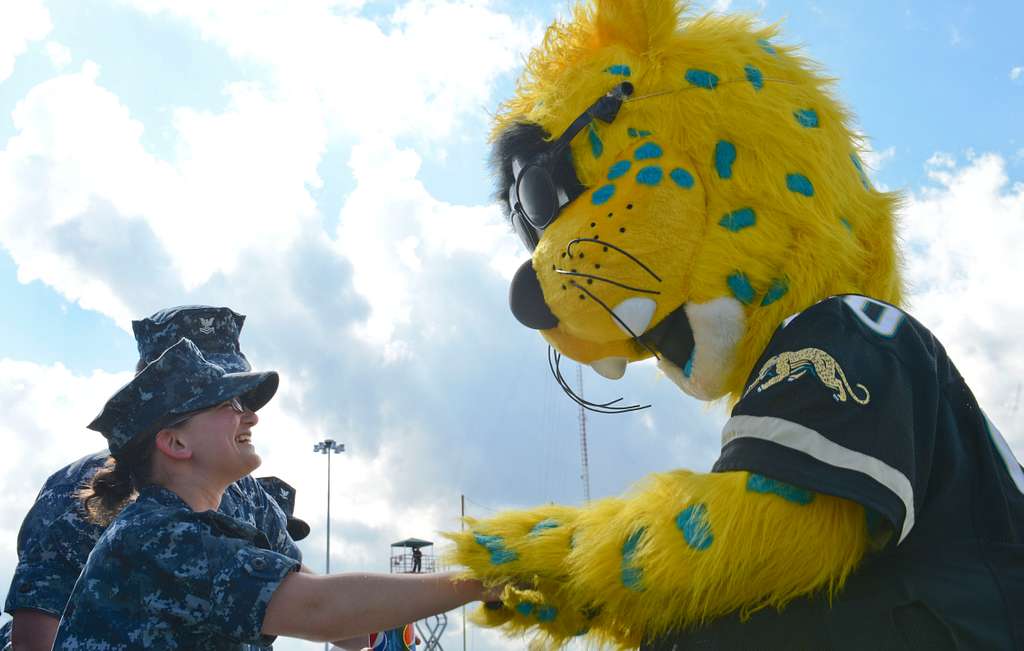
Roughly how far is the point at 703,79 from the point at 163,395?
1.90m

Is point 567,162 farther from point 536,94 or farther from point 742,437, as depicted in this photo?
point 742,437

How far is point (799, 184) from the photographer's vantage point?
2576 millimetres

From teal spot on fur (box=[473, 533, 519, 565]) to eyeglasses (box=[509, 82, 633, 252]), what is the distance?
102 cm

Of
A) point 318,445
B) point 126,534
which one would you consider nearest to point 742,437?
point 126,534

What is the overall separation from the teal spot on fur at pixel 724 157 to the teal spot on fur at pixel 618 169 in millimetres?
247

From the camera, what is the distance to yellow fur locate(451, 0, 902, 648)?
2.08 metres

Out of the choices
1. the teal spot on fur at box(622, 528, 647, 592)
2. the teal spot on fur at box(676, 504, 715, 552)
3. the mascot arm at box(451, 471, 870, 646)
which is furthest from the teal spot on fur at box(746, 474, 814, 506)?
the teal spot on fur at box(622, 528, 647, 592)

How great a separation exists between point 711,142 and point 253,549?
5.53 feet

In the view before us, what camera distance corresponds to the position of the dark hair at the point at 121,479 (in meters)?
2.94

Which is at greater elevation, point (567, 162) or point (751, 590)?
point (567, 162)

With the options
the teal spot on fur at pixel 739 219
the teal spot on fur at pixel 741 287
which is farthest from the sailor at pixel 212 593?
the teal spot on fur at pixel 739 219

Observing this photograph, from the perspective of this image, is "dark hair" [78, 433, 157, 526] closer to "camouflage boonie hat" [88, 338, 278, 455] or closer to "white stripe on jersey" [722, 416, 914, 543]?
"camouflage boonie hat" [88, 338, 278, 455]

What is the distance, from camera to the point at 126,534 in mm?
2510

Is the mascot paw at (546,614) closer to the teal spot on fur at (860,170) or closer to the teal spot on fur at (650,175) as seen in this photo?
the teal spot on fur at (650,175)
